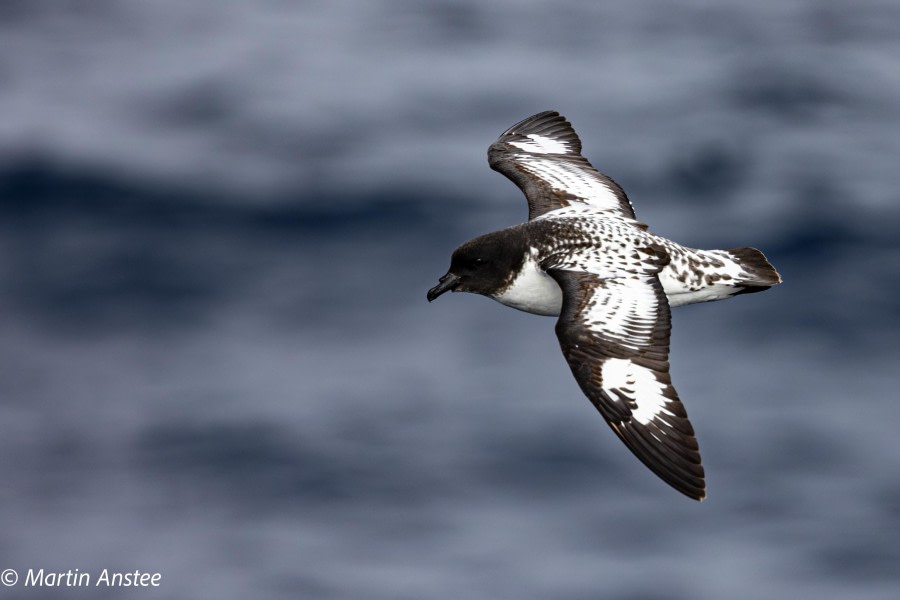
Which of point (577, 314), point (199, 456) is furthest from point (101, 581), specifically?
point (577, 314)

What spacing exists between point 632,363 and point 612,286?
715 mm

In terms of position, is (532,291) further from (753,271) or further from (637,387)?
(753,271)

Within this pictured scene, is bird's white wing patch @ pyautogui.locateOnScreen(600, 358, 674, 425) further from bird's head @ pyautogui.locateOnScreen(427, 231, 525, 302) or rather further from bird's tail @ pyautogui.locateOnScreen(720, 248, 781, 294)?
bird's tail @ pyautogui.locateOnScreen(720, 248, 781, 294)

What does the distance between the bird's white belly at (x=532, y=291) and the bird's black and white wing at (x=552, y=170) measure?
4.21 ft

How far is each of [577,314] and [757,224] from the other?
8162 mm

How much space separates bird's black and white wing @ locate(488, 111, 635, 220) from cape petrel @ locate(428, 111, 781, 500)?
0.02m

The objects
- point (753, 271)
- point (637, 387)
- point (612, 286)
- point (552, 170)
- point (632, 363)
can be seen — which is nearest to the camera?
point (637, 387)

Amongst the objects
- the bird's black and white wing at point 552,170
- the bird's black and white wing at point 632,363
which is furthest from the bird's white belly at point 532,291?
the bird's black and white wing at point 552,170

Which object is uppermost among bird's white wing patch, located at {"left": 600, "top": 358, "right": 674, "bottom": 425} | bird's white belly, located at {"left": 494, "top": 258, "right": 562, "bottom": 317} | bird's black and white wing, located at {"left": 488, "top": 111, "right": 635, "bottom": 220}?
bird's black and white wing, located at {"left": 488, "top": 111, "right": 635, "bottom": 220}

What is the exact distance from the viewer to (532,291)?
11.0m

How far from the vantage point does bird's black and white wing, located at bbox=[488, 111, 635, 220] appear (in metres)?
12.4

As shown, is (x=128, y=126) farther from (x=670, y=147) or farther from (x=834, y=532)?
(x=834, y=532)

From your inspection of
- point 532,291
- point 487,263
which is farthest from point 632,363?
point 487,263

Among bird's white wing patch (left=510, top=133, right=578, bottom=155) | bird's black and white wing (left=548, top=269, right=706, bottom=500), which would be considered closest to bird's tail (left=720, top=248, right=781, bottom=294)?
bird's black and white wing (left=548, top=269, right=706, bottom=500)
